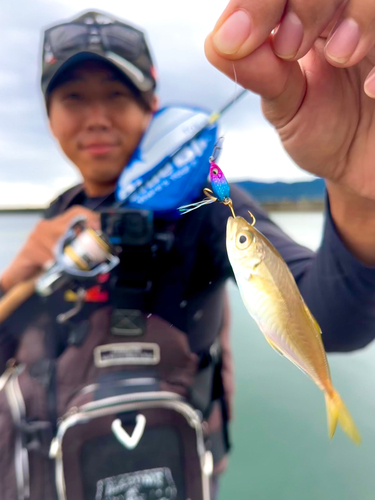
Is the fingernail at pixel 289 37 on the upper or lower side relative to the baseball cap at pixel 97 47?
lower

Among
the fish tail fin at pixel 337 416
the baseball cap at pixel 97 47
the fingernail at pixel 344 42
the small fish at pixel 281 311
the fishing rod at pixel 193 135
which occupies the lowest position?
the fish tail fin at pixel 337 416

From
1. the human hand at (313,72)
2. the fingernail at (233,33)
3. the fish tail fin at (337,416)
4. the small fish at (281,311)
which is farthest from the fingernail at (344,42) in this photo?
the fish tail fin at (337,416)

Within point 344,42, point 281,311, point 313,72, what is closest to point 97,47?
point 313,72

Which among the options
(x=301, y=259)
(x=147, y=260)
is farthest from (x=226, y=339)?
(x=301, y=259)

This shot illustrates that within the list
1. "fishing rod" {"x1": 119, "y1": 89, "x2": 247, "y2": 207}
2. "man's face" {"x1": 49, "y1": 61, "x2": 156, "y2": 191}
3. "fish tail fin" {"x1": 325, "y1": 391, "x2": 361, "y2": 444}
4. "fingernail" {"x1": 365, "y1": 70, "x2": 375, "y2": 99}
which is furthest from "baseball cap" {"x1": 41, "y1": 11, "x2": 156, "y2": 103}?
"fish tail fin" {"x1": 325, "y1": 391, "x2": 361, "y2": 444}

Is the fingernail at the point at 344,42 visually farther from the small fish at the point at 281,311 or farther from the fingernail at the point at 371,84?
the small fish at the point at 281,311

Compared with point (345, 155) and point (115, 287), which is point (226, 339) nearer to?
point (115, 287)

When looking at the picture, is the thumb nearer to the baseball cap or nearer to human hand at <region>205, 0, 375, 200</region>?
human hand at <region>205, 0, 375, 200</region>

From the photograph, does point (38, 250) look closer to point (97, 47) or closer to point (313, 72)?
point (97, 47)
